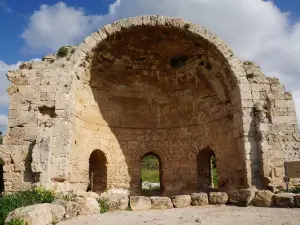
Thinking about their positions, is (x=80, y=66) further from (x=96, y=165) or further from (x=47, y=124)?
(x=96, y=165)

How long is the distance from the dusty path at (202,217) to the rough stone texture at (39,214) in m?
0.24

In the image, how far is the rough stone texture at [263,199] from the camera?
→ 25.0 ft

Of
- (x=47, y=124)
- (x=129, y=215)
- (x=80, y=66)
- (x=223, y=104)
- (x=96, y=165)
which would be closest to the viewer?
(x=129, y=215)

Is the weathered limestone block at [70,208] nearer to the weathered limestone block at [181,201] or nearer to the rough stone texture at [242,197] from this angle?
the weathered limestone block at [181,201]

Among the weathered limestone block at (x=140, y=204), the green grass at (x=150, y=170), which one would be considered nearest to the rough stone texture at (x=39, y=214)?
the weathered limestone block at (x=140, y=204)

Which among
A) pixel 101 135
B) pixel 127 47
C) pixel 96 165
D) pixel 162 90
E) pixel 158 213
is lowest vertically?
pixel 158 213

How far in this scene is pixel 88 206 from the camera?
7.07m

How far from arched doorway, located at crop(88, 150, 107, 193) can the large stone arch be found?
31cm

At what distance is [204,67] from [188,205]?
214 inches

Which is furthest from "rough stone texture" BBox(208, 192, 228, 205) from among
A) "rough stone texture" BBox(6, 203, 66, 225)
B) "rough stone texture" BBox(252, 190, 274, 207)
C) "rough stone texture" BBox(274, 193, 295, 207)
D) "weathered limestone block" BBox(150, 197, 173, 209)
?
"rough stone texture" BBox(6, 203, 66, 225)

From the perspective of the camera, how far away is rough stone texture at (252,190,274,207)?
7633 millimetres

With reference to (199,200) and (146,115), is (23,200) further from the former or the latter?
(146,115)

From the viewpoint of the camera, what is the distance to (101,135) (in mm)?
11477

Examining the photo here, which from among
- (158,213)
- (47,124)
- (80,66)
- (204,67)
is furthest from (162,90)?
(158,213)
